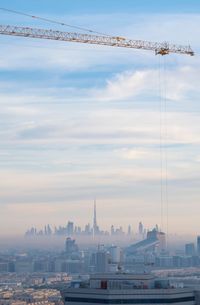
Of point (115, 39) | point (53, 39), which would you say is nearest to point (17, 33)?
point (53, 39)

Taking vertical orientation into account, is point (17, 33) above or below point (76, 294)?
above

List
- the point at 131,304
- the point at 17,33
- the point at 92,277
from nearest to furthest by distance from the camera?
the point at 131,304 < the point at 92,277 < the point at 17,33

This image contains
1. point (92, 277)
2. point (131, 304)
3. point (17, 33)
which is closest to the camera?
point (131, 304)

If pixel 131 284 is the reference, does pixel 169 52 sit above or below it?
above

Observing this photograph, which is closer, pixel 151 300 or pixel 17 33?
pixel 151 300

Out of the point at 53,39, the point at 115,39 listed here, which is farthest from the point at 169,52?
the point at 53,39

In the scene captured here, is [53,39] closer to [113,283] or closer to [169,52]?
[169,52]

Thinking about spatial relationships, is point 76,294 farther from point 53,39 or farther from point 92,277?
point 53,39

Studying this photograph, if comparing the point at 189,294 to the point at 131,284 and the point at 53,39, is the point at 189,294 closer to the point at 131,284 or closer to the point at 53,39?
the point at 131,284

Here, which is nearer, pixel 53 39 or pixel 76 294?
pixel 76 294
